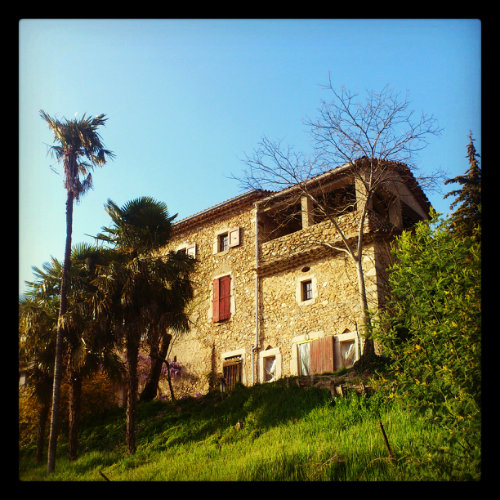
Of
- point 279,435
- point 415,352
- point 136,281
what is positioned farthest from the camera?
point 136,281

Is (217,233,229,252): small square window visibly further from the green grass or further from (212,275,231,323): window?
the green grass

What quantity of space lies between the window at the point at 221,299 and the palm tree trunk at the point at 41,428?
645cm

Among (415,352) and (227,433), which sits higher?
(415,352)

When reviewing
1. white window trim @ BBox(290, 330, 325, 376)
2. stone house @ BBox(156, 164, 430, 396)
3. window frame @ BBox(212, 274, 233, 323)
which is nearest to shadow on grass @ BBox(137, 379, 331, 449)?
white window trim @ BBox(290, 330, 325, 376)

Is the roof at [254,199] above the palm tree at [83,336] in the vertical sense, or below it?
above

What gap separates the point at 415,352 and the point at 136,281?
8705 millimetres

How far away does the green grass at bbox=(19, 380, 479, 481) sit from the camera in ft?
29.3

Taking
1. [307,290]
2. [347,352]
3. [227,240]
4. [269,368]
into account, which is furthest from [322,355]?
[227,240]

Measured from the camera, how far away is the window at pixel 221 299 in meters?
20.6

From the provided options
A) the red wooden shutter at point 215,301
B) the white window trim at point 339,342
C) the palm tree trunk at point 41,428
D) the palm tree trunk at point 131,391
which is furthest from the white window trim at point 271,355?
the palm tree trunk at point 41,428

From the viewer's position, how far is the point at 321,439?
11.5 metres

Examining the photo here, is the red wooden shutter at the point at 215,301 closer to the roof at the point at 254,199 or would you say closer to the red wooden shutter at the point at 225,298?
the red wooden shutter at the point at 225,298
